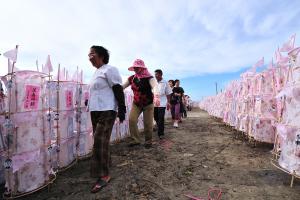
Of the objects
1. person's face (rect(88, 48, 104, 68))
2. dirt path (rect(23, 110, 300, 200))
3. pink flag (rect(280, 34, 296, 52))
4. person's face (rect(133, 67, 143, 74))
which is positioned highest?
pink flag (rect(280, 34, 296, 52))

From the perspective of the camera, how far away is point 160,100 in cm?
709

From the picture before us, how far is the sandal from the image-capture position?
3088 mm

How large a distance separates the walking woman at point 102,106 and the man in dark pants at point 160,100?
12.1ft

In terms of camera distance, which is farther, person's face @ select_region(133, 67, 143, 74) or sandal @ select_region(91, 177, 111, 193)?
person's face @ select_region(133, 67, 143, 74)

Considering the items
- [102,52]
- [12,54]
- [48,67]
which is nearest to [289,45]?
[102,52]

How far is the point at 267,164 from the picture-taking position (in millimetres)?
4270

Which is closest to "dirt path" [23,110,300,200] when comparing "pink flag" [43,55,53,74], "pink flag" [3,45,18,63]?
"pink flag" [43,55,53,74]

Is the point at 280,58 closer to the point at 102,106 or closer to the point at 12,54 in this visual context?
the point at 102,106

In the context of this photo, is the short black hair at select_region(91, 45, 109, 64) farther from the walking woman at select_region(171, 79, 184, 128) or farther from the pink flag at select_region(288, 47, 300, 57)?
the walking woman at select_region(171, 79, 184, 128)

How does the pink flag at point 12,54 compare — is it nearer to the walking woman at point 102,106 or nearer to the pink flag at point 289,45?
the walking woman at point 102,106

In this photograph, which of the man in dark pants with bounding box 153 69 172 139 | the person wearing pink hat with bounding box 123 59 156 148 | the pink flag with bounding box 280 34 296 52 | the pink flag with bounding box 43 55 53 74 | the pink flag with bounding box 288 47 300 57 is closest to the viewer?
the pink flag with bounding box 288 47 300 57

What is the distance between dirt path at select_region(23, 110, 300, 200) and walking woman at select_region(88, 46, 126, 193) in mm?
301

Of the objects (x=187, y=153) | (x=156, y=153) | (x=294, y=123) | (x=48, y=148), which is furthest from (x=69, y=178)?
(x=294, y=123)

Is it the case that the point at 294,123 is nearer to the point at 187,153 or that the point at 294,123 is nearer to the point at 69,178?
the point at 187,153
